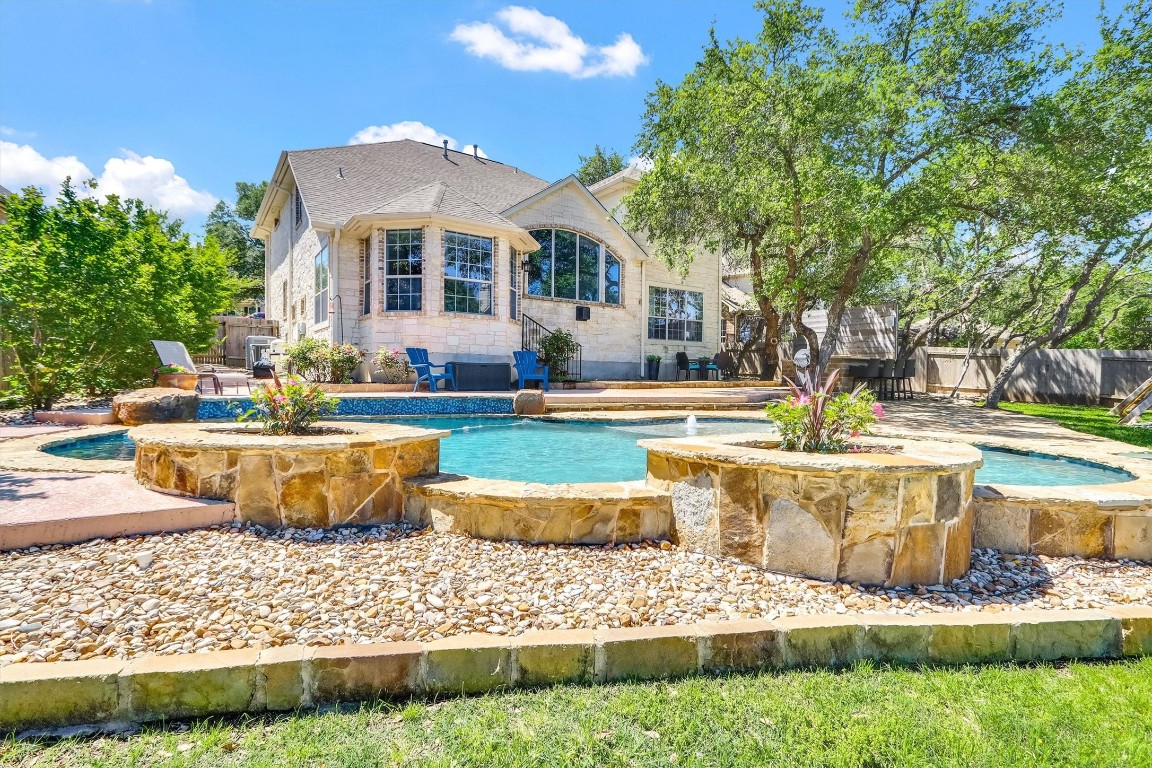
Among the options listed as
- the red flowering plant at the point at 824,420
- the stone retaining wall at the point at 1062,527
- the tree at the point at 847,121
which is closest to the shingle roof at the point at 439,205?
the tree at the point at 847,121

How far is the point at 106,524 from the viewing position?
287 cm

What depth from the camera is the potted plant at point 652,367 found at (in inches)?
666

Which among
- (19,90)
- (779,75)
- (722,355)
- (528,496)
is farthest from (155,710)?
(722,355)

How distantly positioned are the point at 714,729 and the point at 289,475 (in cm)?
261

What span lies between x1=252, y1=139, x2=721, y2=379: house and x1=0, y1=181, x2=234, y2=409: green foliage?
3.69 meters

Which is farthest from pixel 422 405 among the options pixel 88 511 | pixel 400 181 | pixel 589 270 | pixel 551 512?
pixel 400 181

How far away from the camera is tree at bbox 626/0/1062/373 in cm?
927

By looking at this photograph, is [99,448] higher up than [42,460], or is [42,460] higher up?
[42,460]

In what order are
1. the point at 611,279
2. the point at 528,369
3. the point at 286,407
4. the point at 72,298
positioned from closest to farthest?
the point at 286,407, the point at 72,298, the point at 528,369, the point at 611,279

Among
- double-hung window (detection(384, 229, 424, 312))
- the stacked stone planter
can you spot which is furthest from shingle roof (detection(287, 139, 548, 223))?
the stacked stone planter

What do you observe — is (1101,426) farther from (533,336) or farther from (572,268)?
(572,268)

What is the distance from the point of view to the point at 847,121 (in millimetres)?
9562

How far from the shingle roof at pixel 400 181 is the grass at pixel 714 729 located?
11.0 meters

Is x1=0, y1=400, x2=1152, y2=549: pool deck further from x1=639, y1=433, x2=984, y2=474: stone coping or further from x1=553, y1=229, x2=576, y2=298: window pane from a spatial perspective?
x1=553, y1=229, x2=576, y2=298: window pane
